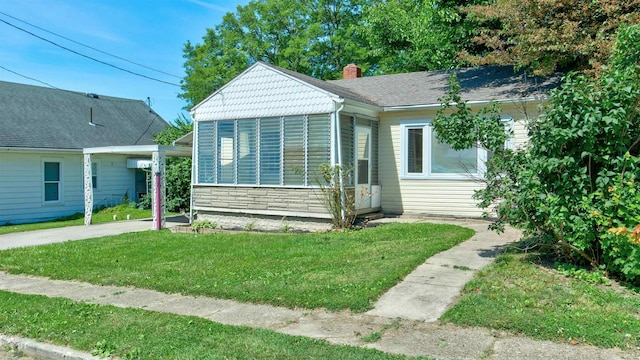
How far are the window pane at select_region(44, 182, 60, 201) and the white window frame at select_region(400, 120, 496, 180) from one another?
14.2 m

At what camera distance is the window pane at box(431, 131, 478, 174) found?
12.2 metres

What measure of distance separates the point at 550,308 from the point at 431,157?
25.5 feet

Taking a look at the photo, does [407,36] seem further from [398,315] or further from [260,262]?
[398,315]

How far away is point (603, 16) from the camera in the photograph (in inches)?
433

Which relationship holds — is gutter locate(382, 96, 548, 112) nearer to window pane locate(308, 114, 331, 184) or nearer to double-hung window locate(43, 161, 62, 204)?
window pane locate(308, 114, 331, 184)

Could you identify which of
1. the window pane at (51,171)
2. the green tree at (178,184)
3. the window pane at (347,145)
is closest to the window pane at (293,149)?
the window pane at (347,145)

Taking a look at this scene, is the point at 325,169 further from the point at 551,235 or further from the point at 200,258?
the point at 551,235

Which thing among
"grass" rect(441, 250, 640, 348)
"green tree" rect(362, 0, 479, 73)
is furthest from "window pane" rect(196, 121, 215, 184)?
"grass" rect(441, 250, 640, 348)

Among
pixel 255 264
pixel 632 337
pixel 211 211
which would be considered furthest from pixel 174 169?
pixel 632 337

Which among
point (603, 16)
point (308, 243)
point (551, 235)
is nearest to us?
point (551, 235)

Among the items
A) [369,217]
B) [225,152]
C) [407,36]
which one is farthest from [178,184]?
[407,36]

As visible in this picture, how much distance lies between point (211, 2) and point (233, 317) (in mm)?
26970

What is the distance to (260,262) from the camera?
317 inches

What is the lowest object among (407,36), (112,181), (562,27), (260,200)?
(260,200)
